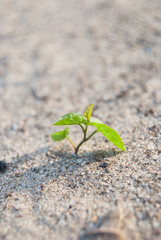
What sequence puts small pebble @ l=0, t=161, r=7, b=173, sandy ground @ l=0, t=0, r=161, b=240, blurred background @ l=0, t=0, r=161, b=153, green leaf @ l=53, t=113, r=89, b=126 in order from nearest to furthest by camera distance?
sandy ground @ l=0, t=0, r=161, b=240 < green leaf @ l=53, t=113, r=89, b=126 < small pebble @ l=0, t=161, r=7, b=173 < blurred background @ l=0, t=0, r=161, b=153

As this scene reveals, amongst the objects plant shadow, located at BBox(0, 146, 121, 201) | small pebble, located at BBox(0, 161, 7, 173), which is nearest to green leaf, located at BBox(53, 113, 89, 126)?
plant shadow, located at BBox(0, 146, 121, 201)

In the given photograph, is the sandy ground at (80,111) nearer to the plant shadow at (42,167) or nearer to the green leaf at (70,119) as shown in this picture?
the plant shadow at (42,167)

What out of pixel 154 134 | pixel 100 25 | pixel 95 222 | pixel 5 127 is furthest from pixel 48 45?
pixel 95 222

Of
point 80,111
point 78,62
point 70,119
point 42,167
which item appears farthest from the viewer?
point 78,62

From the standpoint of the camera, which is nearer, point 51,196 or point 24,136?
point 51,196

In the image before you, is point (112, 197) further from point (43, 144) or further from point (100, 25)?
point (100, 25)

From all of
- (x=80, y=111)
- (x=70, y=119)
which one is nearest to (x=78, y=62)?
(x=80, y=111)

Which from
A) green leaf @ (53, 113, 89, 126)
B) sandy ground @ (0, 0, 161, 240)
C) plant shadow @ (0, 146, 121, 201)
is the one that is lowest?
plant shadow @ (0, 146, 121, 201)

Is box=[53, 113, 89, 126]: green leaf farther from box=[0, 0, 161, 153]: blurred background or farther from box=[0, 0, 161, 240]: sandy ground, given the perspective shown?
box=[0, 0, 161, 153]: blurred background

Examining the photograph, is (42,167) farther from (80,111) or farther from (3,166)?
(80,111)
